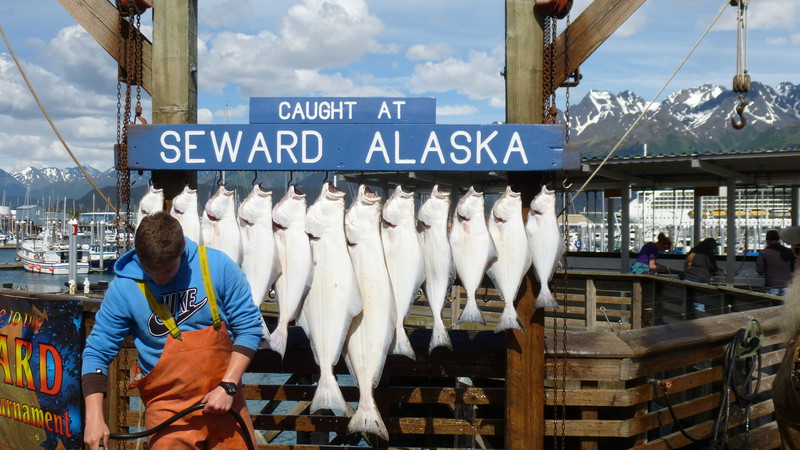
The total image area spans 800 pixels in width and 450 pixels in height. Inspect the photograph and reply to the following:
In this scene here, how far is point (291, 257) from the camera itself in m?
3.56

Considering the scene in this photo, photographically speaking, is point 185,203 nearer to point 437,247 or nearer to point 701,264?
point 437,247

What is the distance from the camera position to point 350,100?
12.5 feet

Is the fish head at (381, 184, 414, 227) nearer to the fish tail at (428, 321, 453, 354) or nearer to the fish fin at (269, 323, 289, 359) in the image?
the fish tail at (428, 321, 453, 354)

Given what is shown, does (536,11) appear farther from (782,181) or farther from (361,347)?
(782,181)

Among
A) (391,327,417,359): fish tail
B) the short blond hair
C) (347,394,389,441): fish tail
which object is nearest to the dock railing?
(347,394,389,441): fish tail

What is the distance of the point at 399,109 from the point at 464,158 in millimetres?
429

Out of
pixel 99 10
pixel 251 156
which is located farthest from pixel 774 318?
pixel 99 10

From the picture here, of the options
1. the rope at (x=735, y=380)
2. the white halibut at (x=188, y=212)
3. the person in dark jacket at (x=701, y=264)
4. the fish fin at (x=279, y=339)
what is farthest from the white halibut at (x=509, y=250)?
the person in dark jacket at (x=701, y=264)

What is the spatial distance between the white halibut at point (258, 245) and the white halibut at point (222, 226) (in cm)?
4

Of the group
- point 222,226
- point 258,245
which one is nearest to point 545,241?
point 258,245

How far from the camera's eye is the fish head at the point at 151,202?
12.4 feet

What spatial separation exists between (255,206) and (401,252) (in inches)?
30.4

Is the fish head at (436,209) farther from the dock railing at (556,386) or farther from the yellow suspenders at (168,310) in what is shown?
the yellow suspenders at (168,310)

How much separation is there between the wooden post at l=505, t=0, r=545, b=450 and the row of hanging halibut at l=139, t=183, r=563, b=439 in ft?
0.53
